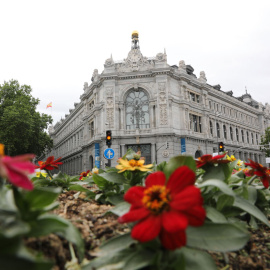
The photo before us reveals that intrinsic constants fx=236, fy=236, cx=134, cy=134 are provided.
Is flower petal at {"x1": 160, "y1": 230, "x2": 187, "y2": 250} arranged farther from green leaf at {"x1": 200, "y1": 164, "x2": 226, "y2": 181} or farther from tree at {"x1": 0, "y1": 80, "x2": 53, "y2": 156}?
tree at {"x1": 0, "y1": 80, "x2": 53, "y2": 156}

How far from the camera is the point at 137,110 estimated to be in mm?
30828

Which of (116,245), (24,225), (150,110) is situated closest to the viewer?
(24,225)

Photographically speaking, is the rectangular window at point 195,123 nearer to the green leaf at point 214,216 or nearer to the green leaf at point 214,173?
the green leaf at point 214,173

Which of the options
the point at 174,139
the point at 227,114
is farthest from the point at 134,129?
the point at 227,114

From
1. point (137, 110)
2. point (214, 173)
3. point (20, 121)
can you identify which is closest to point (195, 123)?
point (137, 110)

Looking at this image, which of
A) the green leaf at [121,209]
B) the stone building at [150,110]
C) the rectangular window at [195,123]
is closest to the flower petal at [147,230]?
the green leaf at [121,209]

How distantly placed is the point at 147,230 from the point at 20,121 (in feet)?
104

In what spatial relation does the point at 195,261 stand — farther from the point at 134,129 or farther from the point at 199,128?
the point at 199,128

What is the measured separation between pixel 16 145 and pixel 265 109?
54485mm

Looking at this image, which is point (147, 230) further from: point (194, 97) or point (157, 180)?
point (194, 97)

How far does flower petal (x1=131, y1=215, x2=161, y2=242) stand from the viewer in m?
0.87

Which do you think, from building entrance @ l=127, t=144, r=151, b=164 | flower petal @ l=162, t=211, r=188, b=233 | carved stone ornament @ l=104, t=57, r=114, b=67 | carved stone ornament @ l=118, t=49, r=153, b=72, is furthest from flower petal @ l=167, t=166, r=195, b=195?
carved stone ornament @ l=104, t=57, r=114, b=67

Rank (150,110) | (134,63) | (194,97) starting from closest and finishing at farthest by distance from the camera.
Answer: (150,110), (134,63), (194,97)

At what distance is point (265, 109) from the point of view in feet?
188
